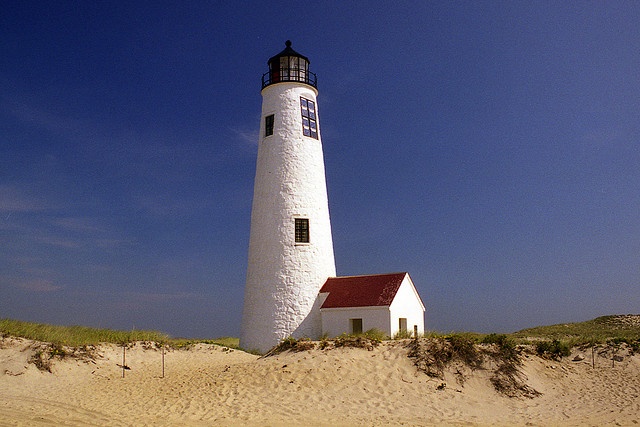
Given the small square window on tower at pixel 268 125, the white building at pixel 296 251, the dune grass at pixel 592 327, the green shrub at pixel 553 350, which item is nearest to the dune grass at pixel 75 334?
the white building at pixel 296 251

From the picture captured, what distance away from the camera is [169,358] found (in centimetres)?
2119

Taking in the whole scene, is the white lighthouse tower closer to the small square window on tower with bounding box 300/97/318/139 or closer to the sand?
the small square window on tower with bounding box 300/97/318/139

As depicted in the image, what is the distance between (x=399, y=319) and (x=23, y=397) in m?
13.6

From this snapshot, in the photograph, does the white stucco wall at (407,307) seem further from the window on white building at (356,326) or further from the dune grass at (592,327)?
the dune grass at (592,327)

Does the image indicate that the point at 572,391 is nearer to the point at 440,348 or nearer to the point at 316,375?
the point at 440,348

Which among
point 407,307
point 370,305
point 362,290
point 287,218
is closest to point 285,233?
point 287,218

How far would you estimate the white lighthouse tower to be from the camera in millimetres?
22328

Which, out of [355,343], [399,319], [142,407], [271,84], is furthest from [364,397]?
[271,84]

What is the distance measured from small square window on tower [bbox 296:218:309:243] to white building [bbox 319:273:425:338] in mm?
2170

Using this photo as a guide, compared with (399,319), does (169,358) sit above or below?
below

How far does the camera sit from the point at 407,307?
865 inches

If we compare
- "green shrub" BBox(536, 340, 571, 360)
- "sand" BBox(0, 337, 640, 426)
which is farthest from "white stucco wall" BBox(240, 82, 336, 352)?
"green shrub" BBox(536, 340, 571, 360)

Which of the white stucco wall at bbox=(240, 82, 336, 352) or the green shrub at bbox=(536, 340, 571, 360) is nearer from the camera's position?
the green shrub at bbox=(536, 340, 571, 360)

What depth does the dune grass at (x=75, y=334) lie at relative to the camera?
748 inches
